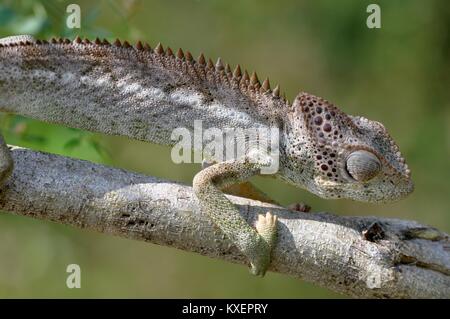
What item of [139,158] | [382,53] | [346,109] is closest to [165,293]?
[139,158]

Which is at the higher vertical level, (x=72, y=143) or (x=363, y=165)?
(x=72, y=143)

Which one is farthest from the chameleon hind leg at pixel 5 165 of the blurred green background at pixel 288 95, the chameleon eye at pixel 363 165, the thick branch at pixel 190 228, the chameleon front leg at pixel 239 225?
the blurred green background at pixel 288 95

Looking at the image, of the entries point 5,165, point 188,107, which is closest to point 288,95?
point 188,107

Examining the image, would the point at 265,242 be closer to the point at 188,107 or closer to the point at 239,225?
the point at 239,225

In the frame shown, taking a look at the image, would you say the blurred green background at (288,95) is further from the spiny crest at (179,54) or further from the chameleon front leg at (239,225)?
the chameleon front leg at (239,225)

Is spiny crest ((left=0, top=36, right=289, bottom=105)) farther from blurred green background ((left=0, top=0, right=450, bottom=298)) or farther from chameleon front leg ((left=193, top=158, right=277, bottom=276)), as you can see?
blurred green background ((left=0, top=0, right=450, bottom=298))

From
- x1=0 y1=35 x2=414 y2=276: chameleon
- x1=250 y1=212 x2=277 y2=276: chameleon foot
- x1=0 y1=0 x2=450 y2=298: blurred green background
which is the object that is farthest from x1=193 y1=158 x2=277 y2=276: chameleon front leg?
x1=0 y1=0 x2=450 y2=298: blurred green background

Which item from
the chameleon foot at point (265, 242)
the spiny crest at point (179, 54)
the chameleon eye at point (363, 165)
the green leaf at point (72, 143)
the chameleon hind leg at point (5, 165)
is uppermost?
the spiny crest at point (179, 54)
